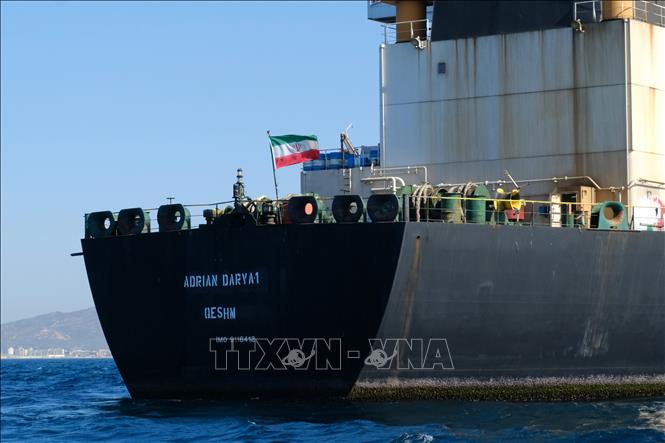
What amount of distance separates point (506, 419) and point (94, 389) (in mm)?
19084

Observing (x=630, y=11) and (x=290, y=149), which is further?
(x=630, y=11)

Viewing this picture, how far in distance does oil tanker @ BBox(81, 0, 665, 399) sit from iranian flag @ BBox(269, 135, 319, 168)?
63.5 inches

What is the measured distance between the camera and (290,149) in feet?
102

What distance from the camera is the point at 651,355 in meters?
30.6

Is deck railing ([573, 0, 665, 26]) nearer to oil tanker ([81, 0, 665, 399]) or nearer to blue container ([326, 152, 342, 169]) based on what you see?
oil tanker ([81, 0, 665, 399])

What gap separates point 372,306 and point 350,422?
2.62 m

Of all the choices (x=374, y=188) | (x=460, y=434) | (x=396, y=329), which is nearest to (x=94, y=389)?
(x=374, y=188)

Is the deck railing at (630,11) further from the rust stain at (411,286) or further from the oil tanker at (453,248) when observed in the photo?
the rust stain at (411,286)

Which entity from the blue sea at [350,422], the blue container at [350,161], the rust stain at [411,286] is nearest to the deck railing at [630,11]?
the blue container at [350,161]

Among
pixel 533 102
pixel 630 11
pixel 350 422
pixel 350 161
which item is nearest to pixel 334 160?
pixel 350 161

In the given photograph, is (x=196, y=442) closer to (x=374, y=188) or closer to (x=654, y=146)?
(x=374, y=188)

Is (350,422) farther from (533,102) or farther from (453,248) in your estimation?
(533,102)

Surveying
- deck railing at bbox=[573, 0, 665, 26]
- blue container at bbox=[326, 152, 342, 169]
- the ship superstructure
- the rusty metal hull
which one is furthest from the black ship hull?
blue container at bbox=[326, 152, 342, 169]

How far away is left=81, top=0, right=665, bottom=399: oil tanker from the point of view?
1080 inches
